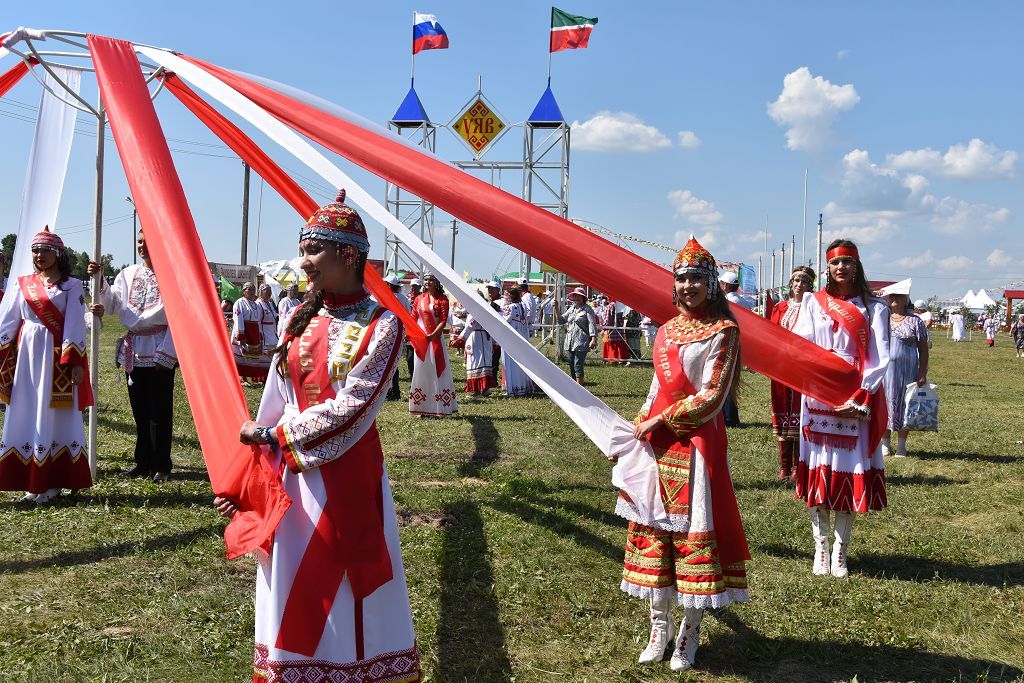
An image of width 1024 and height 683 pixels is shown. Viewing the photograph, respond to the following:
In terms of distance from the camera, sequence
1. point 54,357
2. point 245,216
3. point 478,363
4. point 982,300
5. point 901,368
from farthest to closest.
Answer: point 982,300 < point 245,216 < point 478,363 < point 901,368 < point 54,357

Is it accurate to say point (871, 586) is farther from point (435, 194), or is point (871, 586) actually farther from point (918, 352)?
point (918, 352)

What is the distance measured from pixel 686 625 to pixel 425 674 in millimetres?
1344

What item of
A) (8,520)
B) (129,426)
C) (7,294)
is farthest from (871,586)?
(129,426)

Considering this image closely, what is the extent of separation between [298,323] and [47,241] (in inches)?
177

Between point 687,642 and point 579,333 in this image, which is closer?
point 687,642

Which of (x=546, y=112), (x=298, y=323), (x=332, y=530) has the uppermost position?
(x=546, y=112)

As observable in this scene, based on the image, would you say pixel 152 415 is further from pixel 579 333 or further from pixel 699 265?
pixel 579 333

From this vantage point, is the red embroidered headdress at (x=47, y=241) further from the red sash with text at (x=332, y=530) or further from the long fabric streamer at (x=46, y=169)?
the red sash with text at (x=332, y=530)

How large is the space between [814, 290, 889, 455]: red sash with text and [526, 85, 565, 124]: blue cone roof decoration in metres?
13.3

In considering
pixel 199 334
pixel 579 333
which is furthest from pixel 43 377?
pixel 579 333

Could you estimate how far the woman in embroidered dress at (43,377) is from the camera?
6633 millimetres

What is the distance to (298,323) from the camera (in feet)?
10.6

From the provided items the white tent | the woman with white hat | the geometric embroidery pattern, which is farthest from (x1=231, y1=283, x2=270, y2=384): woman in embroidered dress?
the white tent

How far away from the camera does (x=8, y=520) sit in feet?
20.4
